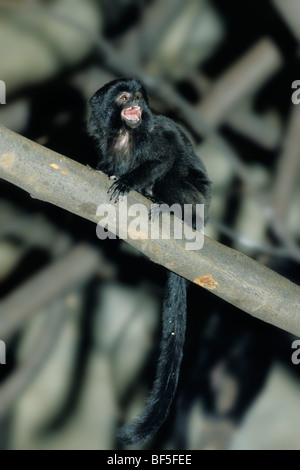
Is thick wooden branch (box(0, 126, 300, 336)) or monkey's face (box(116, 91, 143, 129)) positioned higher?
monkey's face (box(116, 91, 143, 129))

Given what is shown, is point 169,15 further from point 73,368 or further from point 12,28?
point 73,368

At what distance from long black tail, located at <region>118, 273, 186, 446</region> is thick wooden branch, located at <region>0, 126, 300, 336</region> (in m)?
0.33

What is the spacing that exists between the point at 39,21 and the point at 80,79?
0.84 meters

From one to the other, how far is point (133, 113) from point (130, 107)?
4 cm

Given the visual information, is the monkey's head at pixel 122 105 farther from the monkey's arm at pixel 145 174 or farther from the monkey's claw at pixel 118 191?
the monkey's claw at pixel 118 191

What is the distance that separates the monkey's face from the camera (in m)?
2.42

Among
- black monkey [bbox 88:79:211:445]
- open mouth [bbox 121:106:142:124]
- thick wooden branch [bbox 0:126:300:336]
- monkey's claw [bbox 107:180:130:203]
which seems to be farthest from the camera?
open mouth [bbox 121:106:142:124]

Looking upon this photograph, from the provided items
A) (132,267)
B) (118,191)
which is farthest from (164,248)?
(132,267)

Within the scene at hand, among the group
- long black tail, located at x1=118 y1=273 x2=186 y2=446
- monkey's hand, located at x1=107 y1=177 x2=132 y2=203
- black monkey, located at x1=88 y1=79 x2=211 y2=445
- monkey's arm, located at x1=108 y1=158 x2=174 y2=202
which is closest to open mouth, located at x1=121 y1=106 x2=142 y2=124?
black monkey, located at x1=88 y1=79 x2=211 y2=445

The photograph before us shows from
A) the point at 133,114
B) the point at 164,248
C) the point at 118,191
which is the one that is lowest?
the point at 164,248

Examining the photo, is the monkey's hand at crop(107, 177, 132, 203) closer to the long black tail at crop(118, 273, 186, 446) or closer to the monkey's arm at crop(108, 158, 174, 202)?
the monkey's arm at crop(108, 158, 174, 202)

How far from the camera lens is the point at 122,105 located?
96.8 inches

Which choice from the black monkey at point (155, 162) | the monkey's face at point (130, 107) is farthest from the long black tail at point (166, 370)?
the monkey's face at point (130, 107)

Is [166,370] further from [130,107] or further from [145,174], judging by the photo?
[130,107]
